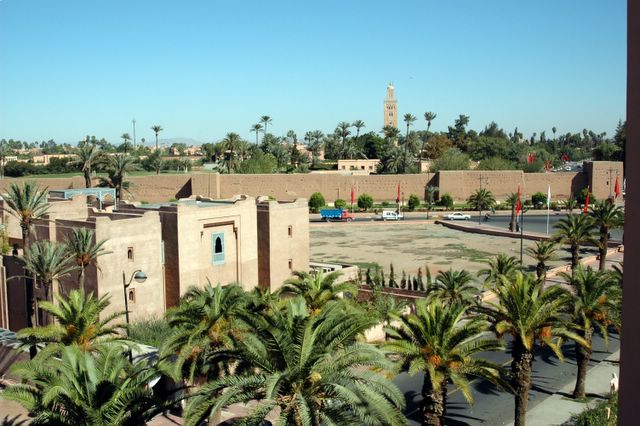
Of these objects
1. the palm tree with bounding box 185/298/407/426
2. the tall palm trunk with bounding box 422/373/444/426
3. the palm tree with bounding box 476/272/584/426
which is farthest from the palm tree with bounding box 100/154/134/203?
the palm tree with bounding box 185/298/407/426

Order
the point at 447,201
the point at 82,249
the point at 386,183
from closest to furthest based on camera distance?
the point at 82,249 < the point at 447,201 < the point at 386,183

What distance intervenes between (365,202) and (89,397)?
168 ft

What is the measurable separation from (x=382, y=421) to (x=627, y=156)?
7.98 m

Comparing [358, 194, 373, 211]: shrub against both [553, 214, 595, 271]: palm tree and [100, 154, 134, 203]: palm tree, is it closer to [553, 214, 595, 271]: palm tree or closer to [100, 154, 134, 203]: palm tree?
[100, 154, 134, 203]: palm tree

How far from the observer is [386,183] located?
216ft

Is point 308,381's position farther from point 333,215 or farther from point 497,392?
point 333,215

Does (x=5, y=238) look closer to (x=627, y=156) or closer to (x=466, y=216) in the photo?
(x=627, y=156)

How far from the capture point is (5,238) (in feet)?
82.6

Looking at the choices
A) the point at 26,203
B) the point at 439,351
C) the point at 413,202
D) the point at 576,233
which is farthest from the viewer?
the point at 413,202

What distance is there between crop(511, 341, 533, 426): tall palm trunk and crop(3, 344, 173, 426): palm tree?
7977 millimetres

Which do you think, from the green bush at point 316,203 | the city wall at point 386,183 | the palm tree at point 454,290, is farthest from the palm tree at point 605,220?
the city wall at point 386,183

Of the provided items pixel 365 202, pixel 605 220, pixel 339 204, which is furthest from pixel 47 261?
pixel 365 202

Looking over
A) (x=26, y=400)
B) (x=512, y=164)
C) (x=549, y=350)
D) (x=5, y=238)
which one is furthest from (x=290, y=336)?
(x=512, y=164)

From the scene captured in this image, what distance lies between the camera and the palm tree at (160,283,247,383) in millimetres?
14406
